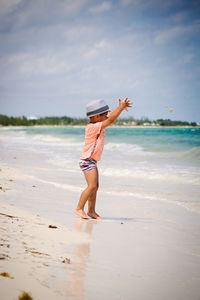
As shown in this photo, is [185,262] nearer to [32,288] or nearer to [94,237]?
[94,237]

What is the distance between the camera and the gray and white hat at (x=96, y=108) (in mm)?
3689

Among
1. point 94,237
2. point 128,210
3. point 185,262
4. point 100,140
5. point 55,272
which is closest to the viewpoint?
point 55,272

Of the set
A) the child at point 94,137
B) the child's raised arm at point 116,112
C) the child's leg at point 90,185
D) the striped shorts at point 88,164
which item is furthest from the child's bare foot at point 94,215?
the child's raised arm at point 116,112

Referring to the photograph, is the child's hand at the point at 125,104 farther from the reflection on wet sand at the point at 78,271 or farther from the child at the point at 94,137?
the reflection on wet sand at the point at 78,271

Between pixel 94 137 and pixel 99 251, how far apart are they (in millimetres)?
1542

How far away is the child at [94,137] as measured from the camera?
12.0 feet

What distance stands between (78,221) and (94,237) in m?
0.67

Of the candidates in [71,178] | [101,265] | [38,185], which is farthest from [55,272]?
[71,178]

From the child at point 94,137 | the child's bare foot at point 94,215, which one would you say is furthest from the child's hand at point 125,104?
the child's bare foot at point 94,215

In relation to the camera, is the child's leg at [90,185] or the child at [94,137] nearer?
the child at [94,137]

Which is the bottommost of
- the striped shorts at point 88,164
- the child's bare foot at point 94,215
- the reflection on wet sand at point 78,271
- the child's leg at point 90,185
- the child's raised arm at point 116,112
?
the child's bare foot at point 94,215

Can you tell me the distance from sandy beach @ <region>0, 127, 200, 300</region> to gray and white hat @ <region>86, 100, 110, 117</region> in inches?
58.1

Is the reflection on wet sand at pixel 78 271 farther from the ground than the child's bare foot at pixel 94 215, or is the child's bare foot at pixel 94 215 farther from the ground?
the reflection on wet sand at pixel 78 271

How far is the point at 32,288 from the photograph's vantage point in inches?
69.4
